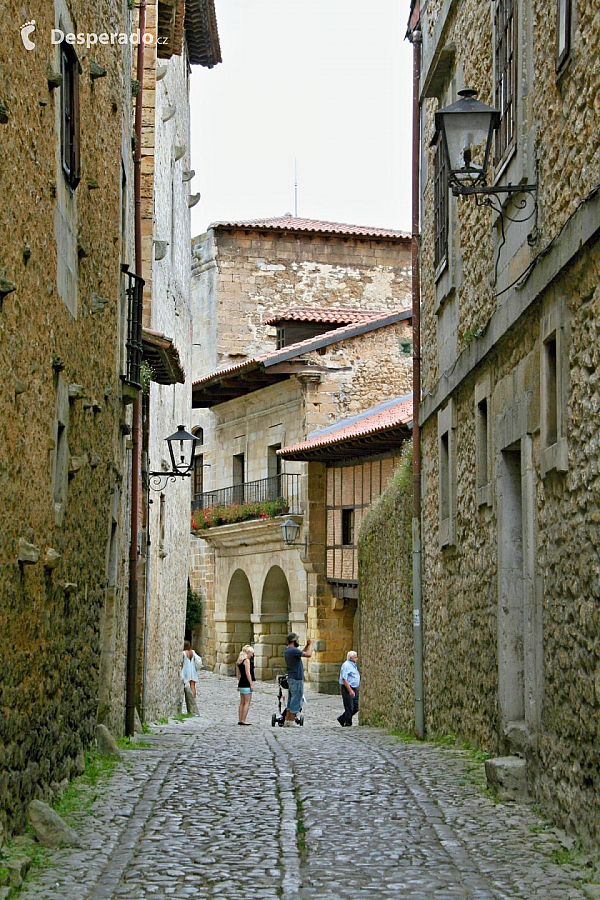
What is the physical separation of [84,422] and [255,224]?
29.5m

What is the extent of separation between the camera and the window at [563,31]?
24.5ft

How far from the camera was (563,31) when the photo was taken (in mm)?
7586

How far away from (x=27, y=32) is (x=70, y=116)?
7.01 ft

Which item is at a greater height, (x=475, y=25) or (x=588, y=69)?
(x=475, y=25)

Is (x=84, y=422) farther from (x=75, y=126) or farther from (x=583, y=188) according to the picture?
(x=583, y=188)

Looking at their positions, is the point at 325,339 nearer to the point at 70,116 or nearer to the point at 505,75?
the point at 505,75

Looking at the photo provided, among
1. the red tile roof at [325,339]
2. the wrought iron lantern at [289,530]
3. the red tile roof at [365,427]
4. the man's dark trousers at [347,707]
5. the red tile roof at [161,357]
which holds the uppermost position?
the red tile roof at [325,339]

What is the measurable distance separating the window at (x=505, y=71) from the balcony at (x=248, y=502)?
21.8 meters

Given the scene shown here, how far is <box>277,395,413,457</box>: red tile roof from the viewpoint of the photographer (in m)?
25.8

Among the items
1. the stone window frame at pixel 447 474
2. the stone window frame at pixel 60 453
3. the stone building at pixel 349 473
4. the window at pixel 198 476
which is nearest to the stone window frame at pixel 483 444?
the stone window frame at pixel 447 474

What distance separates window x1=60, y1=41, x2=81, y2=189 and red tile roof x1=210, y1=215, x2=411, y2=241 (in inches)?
1169

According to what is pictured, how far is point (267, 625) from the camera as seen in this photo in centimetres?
3516

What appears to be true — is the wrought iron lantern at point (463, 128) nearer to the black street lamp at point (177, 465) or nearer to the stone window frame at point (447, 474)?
the stone window frame at point (447, 474)

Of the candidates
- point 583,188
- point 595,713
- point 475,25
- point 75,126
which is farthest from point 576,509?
point 475,25
